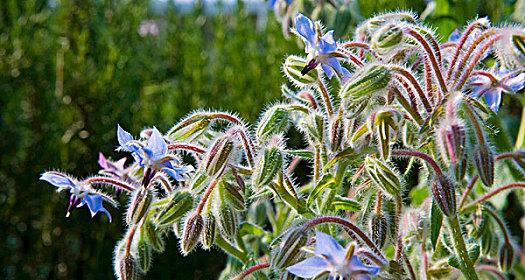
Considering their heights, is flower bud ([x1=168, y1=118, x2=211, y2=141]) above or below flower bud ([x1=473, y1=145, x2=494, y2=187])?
above

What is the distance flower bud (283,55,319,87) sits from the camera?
0.77 m

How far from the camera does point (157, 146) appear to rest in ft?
2.37

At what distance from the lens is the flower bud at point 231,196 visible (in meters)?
0.74

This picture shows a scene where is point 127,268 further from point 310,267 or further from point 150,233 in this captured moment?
point 310,267

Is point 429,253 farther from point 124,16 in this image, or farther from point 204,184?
point 124,16

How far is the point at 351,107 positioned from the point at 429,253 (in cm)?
31

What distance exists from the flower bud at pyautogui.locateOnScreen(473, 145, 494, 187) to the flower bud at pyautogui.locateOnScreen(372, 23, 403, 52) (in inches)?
5.5

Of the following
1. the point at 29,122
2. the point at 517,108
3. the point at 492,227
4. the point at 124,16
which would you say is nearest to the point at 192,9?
the point at 124,16

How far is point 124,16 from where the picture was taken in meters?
2.54

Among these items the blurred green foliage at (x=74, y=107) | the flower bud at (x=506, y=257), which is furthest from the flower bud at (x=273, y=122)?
the blurred green foliage at (x=74, y=107)

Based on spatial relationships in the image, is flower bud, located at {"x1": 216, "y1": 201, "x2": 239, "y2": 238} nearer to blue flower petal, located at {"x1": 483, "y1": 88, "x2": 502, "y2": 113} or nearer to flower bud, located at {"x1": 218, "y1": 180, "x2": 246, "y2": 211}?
flower bud, located at {"x1": 218, "y1": 180, "x2": 246, "y2": 211}

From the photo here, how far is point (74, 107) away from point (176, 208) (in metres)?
1.59

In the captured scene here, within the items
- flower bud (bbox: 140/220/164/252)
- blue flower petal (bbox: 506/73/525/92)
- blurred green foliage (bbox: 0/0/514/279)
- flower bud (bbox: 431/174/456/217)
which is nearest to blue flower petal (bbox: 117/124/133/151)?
flower bud (bbox: 140/220/164/252)

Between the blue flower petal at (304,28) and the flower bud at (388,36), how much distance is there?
69 mm
